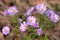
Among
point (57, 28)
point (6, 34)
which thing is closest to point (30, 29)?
point (6, 34)

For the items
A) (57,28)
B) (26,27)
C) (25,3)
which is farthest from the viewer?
(25,3)

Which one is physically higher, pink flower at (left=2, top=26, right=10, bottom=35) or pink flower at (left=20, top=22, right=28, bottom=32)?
pink flower at (left=20, top=22, right=28, bottom=32)

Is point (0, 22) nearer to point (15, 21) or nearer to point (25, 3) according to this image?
point (15, 21)

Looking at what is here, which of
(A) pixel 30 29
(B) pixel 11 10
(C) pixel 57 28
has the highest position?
(B) pixel 11 10

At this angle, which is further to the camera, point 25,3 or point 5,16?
point 25,3

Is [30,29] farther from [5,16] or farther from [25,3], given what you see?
[25,3]

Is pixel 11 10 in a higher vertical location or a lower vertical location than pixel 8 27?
higher

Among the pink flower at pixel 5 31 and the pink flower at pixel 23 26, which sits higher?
the pink flower at pixel 23 26

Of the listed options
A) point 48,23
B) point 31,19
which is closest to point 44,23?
point 48,23

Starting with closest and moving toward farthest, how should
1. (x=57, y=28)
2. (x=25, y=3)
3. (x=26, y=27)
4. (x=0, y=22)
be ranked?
(x=26, y=27), (x=0, y=22), (x=57, y=28), (x=25, y=3)
